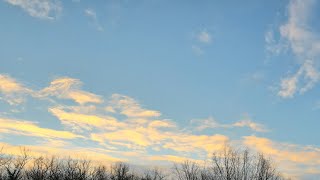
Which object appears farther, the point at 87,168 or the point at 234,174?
the point at 87,168

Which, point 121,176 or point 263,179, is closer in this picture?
point 263,179

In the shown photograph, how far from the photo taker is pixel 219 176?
52.8m

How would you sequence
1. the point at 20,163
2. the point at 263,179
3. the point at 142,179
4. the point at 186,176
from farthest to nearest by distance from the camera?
1. the point at 142,179
2. the point at 186,176
3. the point at 20,163
4. the point at 263,179

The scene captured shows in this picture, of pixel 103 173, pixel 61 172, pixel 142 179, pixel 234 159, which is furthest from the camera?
pixel 142 179

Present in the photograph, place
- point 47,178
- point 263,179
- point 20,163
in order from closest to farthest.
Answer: point 263,179, point 20,163, point 47,178

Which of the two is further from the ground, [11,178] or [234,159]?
[234,159]

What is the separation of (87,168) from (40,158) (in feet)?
33.1

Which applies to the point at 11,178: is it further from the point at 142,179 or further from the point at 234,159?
the point at 142,179

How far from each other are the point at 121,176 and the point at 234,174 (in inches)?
1883

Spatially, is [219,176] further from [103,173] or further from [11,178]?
[103,173]

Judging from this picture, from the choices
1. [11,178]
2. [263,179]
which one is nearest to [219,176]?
[263,179]

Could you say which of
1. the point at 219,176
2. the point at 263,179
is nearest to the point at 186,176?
the point at 219,176

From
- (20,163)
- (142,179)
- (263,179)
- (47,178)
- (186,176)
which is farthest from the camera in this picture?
(142,179)

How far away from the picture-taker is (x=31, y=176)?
75.1 metres
